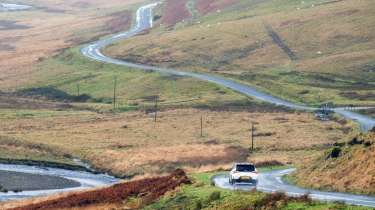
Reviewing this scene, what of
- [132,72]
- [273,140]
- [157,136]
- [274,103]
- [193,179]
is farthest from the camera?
[132,72]

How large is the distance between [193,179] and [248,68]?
111 meters

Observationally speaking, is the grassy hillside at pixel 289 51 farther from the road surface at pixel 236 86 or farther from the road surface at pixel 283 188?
the road surface at pixel 283 188

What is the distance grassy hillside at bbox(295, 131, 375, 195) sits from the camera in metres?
43.9

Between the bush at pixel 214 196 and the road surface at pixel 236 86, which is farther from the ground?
the road surface at pixel 236 86

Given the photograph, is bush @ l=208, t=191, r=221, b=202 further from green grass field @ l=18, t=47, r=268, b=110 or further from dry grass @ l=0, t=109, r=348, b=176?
green grass field @ l=18, t=47, r=268, b=110

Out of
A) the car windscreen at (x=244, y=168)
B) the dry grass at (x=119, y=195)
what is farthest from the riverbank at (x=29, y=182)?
the car windscreen at (x=244, y=168)

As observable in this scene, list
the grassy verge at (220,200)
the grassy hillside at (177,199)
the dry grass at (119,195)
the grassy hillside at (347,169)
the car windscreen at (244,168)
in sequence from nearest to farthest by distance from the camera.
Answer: the grassy verge at (220,200)
the grassy hillside at (177,199)
the grassy hillside at (347,169)
the dry grass at (119,195)
the car windscreen at (244,168)

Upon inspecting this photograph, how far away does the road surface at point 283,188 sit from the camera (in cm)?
4071

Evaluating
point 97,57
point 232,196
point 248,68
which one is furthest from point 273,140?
point 97,57

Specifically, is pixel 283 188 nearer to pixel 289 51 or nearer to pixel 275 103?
pixel 275 103

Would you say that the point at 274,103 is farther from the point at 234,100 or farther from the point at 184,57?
the point at 184,57

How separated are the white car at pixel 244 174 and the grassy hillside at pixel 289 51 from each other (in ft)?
256

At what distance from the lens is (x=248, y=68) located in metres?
163

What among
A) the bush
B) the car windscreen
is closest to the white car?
the car windscreen
